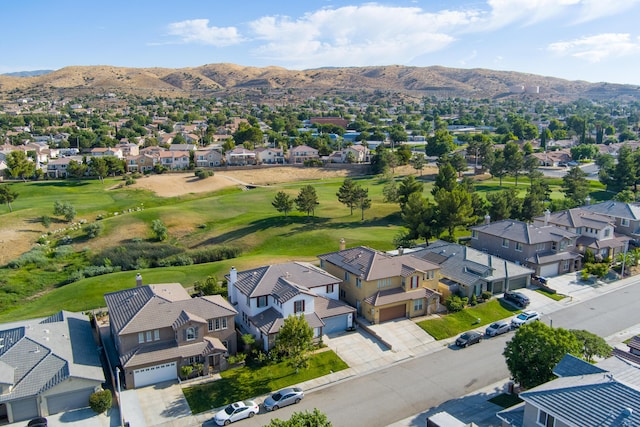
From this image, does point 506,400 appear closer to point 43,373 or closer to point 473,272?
point 473,272

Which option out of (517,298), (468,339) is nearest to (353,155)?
(517,298)

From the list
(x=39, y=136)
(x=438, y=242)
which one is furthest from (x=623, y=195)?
(x=39, y=136)

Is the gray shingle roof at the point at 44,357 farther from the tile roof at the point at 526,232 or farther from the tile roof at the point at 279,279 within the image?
the tile roof at the point at 526,232

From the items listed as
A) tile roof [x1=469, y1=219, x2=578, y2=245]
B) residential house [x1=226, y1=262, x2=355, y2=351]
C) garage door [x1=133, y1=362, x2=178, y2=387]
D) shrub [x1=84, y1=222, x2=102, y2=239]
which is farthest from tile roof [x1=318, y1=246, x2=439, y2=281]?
shrub [x1=84, y1=222, x2=102, y2=239]

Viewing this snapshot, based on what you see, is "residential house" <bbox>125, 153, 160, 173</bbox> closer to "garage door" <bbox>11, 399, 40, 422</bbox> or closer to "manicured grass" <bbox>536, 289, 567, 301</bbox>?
"garage door" <bbox>11, 399, 40, 422</bbox>

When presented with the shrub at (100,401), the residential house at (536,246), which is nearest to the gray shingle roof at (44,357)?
the shrub at (100,401)

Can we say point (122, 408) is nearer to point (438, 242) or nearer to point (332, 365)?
point (332, 365)
